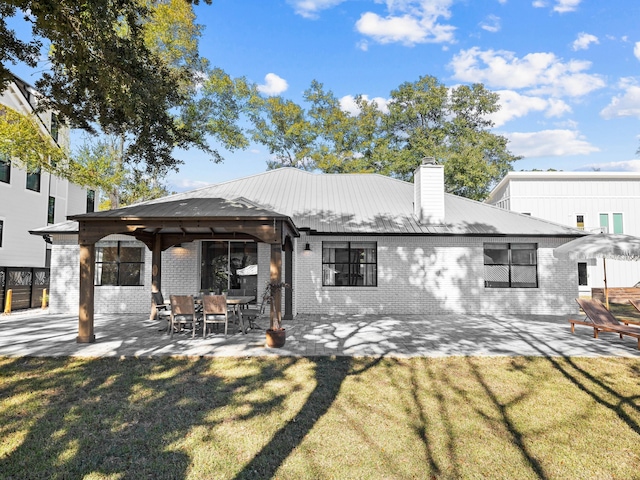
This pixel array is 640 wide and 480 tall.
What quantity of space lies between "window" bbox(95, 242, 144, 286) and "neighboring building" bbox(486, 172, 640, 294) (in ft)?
66.2

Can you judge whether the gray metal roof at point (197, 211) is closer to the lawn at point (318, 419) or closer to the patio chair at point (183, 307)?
the patio chair at point (183, 307)

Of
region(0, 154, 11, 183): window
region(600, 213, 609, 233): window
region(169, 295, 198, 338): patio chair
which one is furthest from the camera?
region(600, 213, 609, 233): window

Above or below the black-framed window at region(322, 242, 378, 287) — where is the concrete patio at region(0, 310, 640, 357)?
below

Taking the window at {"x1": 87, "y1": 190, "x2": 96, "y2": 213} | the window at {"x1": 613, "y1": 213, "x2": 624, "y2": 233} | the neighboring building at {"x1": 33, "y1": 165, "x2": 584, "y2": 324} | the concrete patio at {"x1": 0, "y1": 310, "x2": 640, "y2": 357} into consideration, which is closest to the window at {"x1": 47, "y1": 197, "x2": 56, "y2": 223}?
the window at {"x1": 87, "y1": 190, "x2": 96, "y2": 213}

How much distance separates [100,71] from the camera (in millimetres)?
6758

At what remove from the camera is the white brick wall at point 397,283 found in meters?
13.1

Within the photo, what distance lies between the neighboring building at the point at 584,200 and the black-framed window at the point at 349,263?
1328 centimetres

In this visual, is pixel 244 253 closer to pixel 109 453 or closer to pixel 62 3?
pixel 62 3

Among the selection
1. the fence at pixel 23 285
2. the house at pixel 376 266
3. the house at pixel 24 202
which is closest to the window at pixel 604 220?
the house at pixel 376 266

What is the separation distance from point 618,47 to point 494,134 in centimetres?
1420

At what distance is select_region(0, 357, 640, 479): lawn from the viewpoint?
348 centimetres

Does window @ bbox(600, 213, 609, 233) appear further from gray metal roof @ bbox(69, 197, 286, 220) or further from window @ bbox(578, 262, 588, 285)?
gray metal roof @ bbox(69, 197, 286, 220)

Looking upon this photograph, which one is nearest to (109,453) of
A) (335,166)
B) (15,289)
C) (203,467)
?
(203,467)

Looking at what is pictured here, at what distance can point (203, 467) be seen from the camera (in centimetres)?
343
